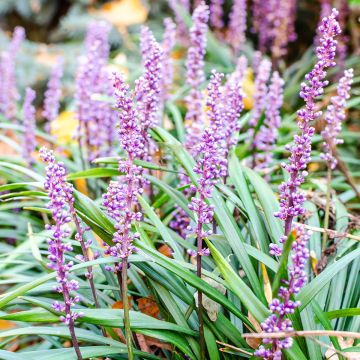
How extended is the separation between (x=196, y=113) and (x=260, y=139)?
43 cm

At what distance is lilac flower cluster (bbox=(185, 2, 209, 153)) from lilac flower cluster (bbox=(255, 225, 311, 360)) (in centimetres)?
107

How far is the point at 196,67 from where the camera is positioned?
2516mm

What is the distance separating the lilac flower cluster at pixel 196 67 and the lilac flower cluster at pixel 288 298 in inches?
42.2

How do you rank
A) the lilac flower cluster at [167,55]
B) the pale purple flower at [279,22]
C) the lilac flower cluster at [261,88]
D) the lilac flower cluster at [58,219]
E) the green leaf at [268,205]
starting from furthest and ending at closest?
the pale purple flower at [279,22] → the lilac flower cluster at [167,55] → the lilac flower cluster at [261,88] → the green leaf at [268,205] → the lilac flower cluster at [58,219]

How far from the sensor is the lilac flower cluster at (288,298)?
4.15 feet

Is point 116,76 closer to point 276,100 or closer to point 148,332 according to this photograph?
point 148,332

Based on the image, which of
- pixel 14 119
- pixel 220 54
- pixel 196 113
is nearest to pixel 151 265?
pixel 196 113

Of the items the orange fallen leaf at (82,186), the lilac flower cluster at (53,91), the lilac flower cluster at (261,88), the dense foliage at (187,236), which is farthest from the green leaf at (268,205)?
the lilac flower cluster at (53,91)

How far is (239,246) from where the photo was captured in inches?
73.4

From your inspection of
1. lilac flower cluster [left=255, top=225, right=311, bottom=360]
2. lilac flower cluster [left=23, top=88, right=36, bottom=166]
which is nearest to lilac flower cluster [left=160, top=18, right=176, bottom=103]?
lilac flower cluster [left=23, top=88, right=36, bottom=166]

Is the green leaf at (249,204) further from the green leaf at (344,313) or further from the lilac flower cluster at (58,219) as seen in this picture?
the lilac flower cluster at (58,219)

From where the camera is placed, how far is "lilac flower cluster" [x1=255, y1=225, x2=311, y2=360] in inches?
49.8

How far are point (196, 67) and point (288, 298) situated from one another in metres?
1.42

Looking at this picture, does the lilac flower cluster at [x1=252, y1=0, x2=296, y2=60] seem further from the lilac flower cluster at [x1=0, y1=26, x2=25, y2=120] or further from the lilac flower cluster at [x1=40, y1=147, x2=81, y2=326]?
the lilac flower cluster at [x1=40, y1=147, x2=81, y2=326]
